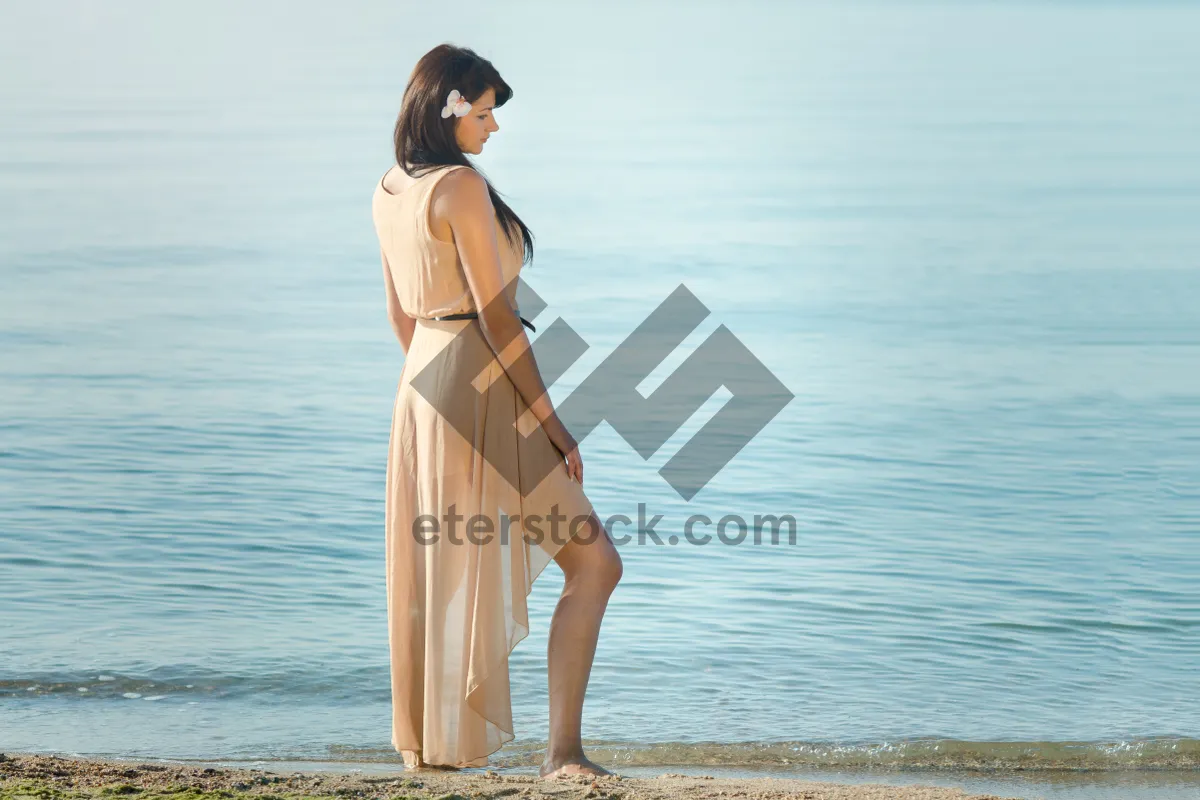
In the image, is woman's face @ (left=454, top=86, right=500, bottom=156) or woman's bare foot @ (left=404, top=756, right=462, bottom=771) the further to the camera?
woman's bare foot @ (left=404, top=756, right=462, bottom=771)

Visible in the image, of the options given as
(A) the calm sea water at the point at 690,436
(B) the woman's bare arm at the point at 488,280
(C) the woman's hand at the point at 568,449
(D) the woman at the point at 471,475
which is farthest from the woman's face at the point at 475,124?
(A) the calm sea water at the point at 690,436

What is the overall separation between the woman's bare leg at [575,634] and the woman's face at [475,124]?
0.89 m

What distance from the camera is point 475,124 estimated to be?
11.9 feet

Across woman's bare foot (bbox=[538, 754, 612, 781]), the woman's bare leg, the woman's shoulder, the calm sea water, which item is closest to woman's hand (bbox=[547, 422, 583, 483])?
the woman's bare leg

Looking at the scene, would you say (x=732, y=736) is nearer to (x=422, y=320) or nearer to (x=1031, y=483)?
(x=422, y=320)

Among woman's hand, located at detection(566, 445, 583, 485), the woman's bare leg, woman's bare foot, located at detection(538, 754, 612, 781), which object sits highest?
woman's hand, located at detection(566, 445, 583, 485)

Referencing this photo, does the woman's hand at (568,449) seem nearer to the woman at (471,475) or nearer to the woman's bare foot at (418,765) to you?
the woman at (471,475)

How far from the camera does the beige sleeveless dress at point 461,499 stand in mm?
3637

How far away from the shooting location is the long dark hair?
3.58m

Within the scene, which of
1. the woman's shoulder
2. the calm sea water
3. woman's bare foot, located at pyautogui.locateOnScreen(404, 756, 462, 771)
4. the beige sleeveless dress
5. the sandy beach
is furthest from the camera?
the calm sea water

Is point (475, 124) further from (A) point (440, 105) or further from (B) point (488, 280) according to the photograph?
(B) point (488, 280)

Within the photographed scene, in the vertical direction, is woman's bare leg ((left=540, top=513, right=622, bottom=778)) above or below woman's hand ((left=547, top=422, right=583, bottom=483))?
below

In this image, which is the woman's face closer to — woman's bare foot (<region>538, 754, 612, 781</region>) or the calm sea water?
woman's bare foot (<region>538, 754, 612, 781</region>)

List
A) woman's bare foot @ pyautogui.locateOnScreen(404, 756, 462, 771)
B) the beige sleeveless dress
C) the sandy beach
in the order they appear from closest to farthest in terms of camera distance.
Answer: the sandy beach
the beige sleeveless dress
woman's bare foot @ pyautogui.locateOnScreen(404, 756, 462, 771)
